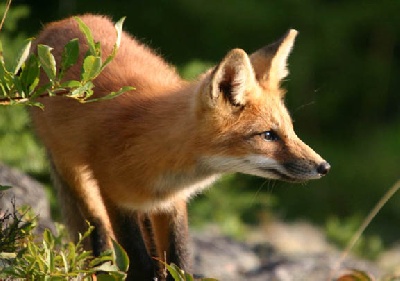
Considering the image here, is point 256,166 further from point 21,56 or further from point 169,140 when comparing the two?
point 21,56

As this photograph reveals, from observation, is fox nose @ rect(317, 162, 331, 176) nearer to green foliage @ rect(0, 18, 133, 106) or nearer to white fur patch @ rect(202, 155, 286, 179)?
white fur patch @ rect(202, 155, 286, 179)

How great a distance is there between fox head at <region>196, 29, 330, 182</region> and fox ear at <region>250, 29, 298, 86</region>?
0.36ft

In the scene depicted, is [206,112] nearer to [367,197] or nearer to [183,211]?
[183,211]

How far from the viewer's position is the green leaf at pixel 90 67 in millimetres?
3680

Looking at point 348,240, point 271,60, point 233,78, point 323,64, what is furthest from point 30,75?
point 323,64

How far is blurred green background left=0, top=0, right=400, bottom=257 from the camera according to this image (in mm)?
12289

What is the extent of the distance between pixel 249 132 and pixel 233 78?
0.31 meters

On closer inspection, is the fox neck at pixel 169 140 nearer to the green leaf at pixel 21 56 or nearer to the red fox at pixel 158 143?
the red fox at pixel 158 143

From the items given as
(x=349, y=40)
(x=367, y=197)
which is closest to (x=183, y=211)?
(x=367, y=197)

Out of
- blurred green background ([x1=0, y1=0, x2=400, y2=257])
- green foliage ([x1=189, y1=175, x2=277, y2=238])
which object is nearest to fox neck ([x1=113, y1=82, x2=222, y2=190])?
green foliage ([x1=189, y1=175, x2=277, y2=238])

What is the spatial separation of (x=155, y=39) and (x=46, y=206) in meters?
6.40

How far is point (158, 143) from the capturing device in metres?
5.41

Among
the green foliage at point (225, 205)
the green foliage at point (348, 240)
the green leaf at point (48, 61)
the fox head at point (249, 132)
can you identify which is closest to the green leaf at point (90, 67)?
the green leaf at point (48, 61)

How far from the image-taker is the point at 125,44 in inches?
245
